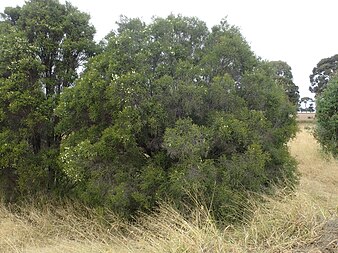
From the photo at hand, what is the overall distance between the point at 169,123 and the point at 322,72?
32.3m

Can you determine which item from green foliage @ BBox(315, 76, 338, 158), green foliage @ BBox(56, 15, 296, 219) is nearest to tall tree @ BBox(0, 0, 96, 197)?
green foliage @ BBox(56, 15, 296, 219)

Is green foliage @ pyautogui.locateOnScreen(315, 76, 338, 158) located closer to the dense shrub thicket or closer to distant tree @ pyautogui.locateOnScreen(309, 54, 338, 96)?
the dense shrub thicket

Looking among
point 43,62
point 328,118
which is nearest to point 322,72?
point 328,118

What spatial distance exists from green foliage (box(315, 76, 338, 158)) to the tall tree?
28.0 feet

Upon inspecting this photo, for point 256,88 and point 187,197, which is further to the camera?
point 256,88

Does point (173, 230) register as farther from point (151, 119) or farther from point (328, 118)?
point (328, 118)

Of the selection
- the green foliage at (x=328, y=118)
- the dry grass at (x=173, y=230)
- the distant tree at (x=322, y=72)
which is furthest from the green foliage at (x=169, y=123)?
the distant tree at (x=322, y=72)

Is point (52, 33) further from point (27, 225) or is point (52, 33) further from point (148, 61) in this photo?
point (27, 225)

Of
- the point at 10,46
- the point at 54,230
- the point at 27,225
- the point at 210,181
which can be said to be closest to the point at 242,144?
the point at 210,181

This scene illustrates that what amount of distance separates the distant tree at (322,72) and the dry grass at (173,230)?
26741 mm

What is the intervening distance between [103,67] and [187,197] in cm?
274

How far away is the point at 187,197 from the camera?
636 centimetres

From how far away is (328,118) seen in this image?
13367 mm

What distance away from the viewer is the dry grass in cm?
414
